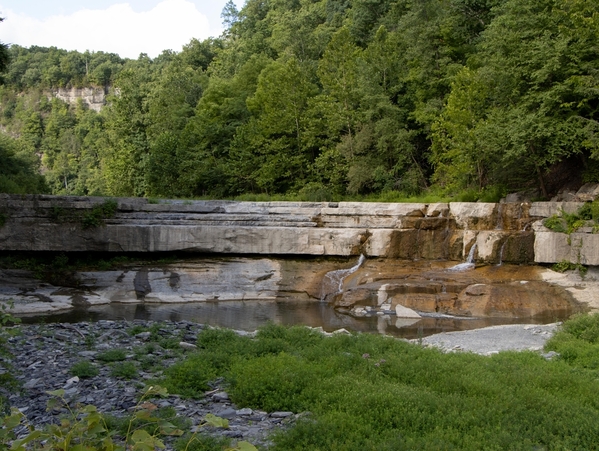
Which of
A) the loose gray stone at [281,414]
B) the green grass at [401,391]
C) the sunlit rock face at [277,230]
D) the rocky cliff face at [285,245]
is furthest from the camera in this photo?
the sunlit rock face at [277,230]

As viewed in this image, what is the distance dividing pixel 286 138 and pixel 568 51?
1537 centimetres

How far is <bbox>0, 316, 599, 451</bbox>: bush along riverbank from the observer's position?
541cm

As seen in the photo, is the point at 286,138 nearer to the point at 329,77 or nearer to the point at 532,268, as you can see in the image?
the point at 329,77

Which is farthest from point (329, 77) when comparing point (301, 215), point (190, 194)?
point (301, 215)

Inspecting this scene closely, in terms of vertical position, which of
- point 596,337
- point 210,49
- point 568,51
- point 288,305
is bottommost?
point 288,305

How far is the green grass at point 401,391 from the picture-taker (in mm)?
5395

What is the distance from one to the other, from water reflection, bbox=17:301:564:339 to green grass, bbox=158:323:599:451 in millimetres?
5417

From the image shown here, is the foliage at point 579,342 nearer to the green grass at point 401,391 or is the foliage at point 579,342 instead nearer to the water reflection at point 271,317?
the green grass at point 401,391

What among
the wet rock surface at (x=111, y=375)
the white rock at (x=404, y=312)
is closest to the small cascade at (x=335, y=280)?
the white rock at (x=404, y=312)

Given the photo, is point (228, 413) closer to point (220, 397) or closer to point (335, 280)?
point (220, 397)

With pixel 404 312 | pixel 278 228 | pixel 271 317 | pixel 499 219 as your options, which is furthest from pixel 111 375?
pixel 499 219

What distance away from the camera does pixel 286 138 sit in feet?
102

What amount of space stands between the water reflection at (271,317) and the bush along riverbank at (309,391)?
5.02 metres

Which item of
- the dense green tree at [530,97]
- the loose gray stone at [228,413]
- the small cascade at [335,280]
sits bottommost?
the small cascade at [335,280]
